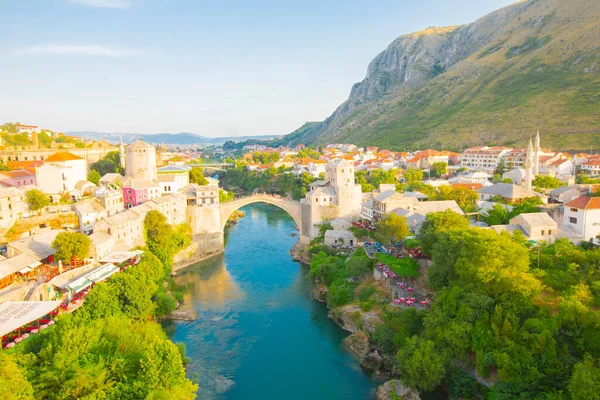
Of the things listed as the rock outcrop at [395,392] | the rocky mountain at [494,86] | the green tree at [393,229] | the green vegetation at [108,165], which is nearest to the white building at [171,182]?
the green vegetation at [108,165]

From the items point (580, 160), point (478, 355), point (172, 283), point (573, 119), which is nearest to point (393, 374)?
point (478, 355)

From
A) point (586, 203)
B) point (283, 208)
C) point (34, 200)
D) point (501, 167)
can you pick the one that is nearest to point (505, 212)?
point (586, 203)

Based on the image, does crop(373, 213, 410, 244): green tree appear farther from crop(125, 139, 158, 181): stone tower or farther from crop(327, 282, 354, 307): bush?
crop(125, 139, 158, 181): stone tower

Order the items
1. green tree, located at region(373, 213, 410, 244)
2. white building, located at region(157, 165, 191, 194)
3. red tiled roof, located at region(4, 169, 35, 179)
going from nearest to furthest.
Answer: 1. green tree, located at region(373, 213, 410, 244)
2. red tiled roof, located at region(4, 169, 35, 179)
3. white building, located at region(157, 165, 191, 194)

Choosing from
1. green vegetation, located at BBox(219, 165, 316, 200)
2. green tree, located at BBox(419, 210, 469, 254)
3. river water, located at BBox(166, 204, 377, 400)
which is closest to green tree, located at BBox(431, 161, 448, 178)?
green vegetation, located at BBox(219, 165, 316, 200)

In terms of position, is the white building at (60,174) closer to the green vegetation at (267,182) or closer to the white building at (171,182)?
the white building at (171,182)

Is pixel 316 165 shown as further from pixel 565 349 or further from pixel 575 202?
pixel 565 349
